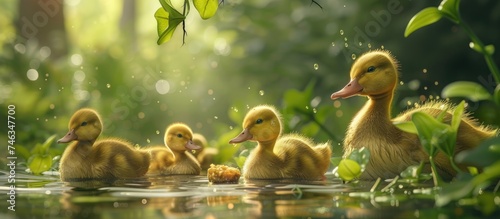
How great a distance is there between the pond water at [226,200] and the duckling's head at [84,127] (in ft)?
2.19

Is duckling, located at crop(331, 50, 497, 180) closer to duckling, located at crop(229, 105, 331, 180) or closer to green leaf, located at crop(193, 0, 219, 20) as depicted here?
duckling, located at crop(229, 105, 331, 180)

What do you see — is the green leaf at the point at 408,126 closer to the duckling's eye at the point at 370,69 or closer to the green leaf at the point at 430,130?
the green leaf at the point at 430,130

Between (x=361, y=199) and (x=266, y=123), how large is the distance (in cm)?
203

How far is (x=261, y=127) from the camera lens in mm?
7156

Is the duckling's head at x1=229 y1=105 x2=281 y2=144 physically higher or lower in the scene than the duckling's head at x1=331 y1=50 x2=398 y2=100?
lower

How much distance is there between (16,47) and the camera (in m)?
15.2

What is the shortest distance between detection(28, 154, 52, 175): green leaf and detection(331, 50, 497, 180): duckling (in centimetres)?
289

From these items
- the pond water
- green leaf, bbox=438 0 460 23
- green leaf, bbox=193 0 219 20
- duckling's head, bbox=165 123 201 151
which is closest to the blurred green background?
duckling's head, bbox=165 123 201 151

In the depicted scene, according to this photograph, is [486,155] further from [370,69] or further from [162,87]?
[162,87]

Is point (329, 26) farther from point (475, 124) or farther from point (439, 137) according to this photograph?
point (439, 137)

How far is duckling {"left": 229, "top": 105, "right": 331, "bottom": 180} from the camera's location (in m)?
7.01

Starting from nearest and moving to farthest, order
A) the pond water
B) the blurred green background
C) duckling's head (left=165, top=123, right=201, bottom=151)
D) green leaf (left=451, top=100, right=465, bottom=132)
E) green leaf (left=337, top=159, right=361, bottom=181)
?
the pond water < green leaf (left=451, top=100, right=465, bottom=132) < green leaf (left=337, top=159, right=361, bottom=181) < duckling's head (left=165, top=123, right=201, bottom=151) < the blurred green background

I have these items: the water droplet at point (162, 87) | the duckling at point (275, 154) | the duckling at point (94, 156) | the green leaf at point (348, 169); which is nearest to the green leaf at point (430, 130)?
the green leaf at point (348, 169)

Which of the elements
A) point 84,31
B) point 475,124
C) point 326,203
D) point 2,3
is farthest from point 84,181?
point 84,31
